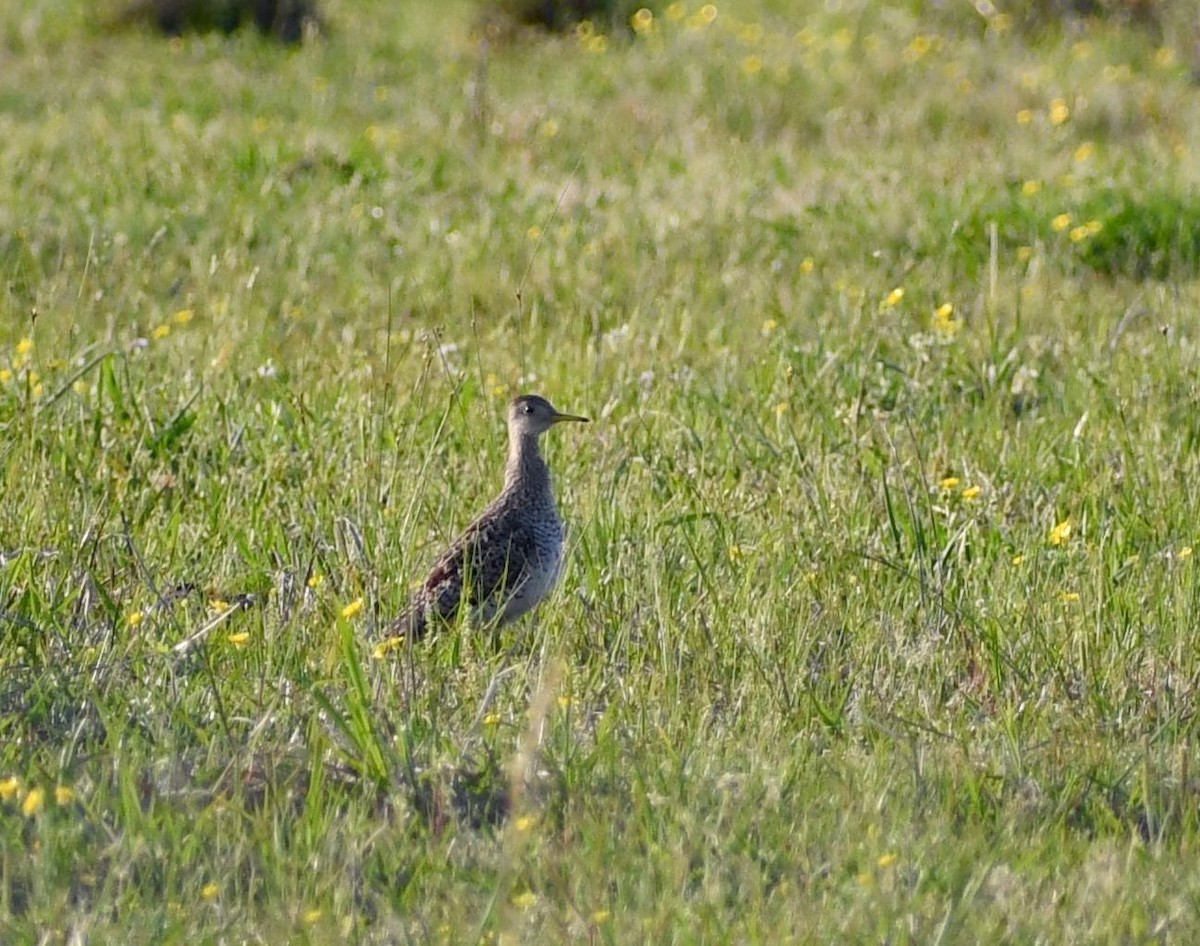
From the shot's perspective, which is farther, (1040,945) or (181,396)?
(181,396)

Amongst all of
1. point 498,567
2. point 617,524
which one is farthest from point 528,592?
point 617,524

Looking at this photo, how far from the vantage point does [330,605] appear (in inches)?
180

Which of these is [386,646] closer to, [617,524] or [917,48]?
[617,524]

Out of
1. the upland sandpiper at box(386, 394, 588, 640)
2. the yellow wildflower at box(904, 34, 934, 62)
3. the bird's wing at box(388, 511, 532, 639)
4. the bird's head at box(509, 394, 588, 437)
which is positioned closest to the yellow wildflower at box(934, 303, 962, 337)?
the bird's head at box(509, 394, 588, 437)

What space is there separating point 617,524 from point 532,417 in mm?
352

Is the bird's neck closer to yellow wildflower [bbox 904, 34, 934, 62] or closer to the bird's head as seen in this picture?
the bird's head

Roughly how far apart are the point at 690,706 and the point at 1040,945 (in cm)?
115

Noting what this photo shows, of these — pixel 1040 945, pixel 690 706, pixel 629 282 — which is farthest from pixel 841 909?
pixel 629 282

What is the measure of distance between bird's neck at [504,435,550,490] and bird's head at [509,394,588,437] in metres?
0.02

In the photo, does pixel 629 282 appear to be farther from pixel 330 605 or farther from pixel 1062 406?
pixel 330 605

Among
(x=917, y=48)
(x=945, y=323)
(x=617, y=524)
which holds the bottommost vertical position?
(x=617, y=524)

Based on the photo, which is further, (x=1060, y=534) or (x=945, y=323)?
(x=945, y=323)

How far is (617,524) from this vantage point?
16.9ft

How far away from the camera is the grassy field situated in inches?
132
